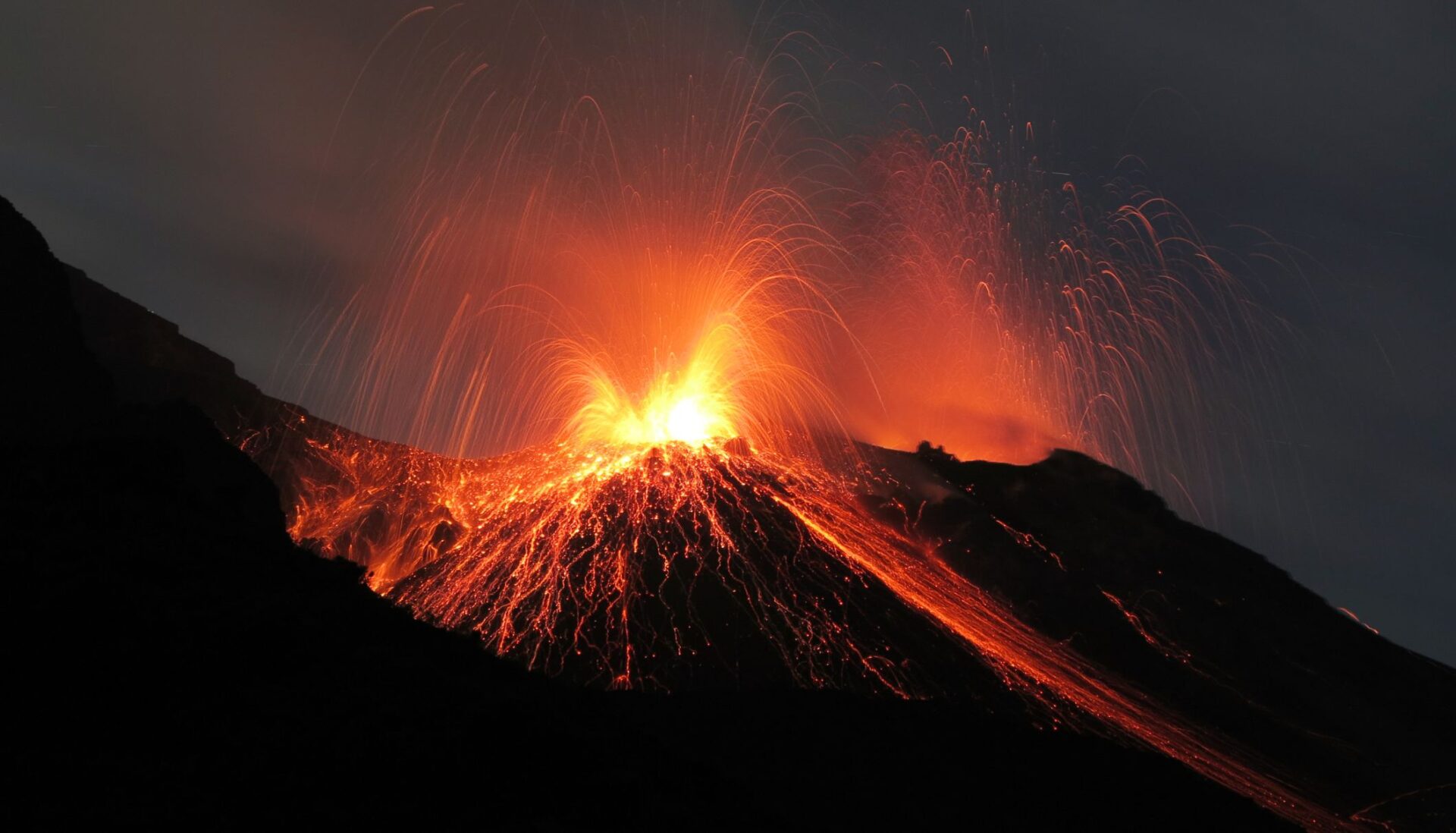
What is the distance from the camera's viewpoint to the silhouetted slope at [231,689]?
30.8ft

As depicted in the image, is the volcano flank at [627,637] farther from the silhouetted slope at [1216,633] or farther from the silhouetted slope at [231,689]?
the silhouetted slope at [1216,633]

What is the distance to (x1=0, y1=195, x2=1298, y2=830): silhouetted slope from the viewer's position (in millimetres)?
9398

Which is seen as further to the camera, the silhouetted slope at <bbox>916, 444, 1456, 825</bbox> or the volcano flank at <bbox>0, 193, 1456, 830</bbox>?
the silhouetted slope at <bbox>916, 444, 1456, 825</bbox>

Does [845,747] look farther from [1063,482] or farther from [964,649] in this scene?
[1063,482]

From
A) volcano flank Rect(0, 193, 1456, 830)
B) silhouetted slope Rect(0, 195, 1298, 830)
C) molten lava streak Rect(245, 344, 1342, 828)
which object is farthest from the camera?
molten lava streak Rect(245, 344, 1342, 828)

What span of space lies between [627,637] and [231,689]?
30.8 meters

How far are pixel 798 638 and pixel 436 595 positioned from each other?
22.5m

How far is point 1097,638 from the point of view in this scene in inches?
2111

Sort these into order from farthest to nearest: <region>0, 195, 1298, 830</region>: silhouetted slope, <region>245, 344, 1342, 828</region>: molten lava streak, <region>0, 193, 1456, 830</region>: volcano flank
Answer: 1. <region>245, 344, 1342, 828</region>: molten lava streak
2. <region>0, 193, 1456, 830</region>: volcano flank
3. <region>0, 195, 1298, 830</region>: silhouetted slope

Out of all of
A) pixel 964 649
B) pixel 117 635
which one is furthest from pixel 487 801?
pixel 964 649

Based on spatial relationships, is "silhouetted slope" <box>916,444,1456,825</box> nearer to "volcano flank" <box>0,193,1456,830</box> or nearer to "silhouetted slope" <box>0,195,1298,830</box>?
"volcano flank" <box>0,193,1456,830</box>

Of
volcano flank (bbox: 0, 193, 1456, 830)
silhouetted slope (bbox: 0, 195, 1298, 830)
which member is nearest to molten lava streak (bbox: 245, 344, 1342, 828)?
volcano flank (bbox: 0, 193, 1456, 830)

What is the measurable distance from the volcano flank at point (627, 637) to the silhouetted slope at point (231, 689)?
0.07m

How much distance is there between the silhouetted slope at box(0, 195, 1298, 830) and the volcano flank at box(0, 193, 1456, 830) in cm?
7
